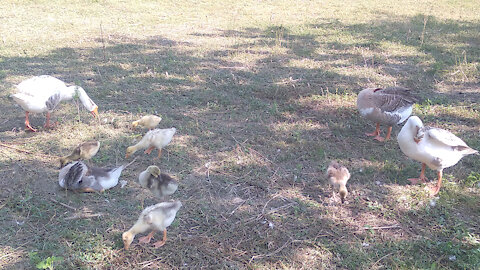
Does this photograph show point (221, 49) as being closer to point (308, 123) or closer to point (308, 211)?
point (308, 123)

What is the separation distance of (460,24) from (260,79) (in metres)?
7.21

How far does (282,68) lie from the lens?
8062 mm

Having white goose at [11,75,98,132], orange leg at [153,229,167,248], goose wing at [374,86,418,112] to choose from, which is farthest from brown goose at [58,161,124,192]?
goose wing at [374,86,418,112]

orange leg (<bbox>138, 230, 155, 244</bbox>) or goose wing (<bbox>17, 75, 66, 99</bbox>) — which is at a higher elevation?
goose wing (<bbox>17, 75, 66, 99</bbox>)

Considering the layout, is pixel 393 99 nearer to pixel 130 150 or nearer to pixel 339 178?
pixel 339 178

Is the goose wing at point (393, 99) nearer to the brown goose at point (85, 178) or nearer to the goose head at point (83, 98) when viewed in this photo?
the brown goose at point (85, 178)

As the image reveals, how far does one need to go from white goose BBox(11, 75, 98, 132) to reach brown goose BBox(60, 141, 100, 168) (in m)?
1.09

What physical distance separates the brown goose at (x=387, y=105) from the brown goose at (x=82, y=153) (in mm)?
3505

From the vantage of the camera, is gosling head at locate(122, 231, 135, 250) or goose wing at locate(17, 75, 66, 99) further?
goose wing at locate(17, 75, 66, 99)

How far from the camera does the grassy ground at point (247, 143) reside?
12.1ft

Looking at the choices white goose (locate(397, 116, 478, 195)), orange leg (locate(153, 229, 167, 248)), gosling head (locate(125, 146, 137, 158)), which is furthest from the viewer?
gosling head (locate(125, 146, 137, 158))

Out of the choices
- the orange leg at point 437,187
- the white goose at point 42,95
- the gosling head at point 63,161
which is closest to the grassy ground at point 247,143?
the orange leg at point 437,187

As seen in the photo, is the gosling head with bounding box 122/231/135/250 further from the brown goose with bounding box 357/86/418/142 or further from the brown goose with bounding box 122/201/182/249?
the brown goose with bounding box 357/86/418/142

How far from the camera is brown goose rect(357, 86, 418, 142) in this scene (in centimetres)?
536
